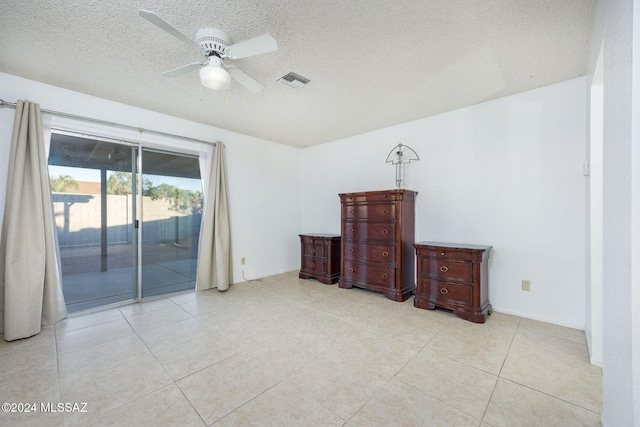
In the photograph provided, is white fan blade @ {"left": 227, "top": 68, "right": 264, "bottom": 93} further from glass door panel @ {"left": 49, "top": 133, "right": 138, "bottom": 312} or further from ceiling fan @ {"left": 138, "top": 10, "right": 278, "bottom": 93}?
glass door panel @ {"left": 49, "top": 133, "right": 138, "bottom": 312}

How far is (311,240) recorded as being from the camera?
4.29 meters

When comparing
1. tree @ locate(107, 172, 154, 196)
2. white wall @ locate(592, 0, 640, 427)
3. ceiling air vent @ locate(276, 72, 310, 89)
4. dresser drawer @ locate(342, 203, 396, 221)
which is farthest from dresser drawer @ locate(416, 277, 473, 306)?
tree @ locate(107, 172, 154, 196)

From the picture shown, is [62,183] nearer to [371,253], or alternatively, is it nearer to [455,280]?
[371,253]

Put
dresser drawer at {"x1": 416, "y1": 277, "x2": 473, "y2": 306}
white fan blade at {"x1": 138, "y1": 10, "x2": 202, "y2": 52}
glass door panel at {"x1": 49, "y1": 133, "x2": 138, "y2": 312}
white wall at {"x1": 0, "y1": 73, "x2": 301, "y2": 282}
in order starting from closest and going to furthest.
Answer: white fan blade at {"x1": 138, "y1": 10, "x2": 202, "y2": 52}
white wall at {"x1": 0, "y1": 73, "x2": 301, "y2": 282}
dresser drawer at {"x1": 416, "y1": 277, "x2": 473, "y2": 306}
glass door panel at {"x1": 49, "y1": 133, "x2": 138, "y2": 312}

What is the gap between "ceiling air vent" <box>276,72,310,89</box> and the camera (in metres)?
2.44

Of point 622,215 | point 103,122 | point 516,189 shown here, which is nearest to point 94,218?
point 103,122

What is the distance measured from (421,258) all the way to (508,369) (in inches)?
51.9

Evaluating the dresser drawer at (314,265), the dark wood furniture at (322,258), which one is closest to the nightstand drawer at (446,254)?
the dark wood furniture at (322,258)

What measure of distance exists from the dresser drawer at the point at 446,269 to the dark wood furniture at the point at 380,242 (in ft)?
1.14

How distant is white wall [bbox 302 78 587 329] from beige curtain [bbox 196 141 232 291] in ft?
8.92

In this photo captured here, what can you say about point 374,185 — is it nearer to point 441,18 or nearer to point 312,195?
point 312,195

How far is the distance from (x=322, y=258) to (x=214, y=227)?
1.73 m

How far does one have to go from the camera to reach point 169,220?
3.58m

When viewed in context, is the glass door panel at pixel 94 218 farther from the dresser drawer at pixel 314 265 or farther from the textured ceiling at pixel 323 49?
the dresser drawer at pixel 314 265
